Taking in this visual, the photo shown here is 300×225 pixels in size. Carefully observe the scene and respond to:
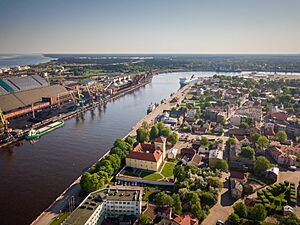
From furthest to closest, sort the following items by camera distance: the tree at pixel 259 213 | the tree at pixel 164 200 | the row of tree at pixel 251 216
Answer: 1. the tree at pixel 164 200
2. the tree at pixel 259 213
3. the row of tree at pixel 251 216

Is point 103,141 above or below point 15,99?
below

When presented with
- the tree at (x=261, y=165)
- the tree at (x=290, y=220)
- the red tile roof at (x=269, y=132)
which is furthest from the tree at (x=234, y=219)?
the red tile roof at (x=269, y=132)

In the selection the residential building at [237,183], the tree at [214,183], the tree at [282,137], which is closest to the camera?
the residential building at [237,183]

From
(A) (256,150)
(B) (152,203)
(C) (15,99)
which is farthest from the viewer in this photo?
(C) (15,99)

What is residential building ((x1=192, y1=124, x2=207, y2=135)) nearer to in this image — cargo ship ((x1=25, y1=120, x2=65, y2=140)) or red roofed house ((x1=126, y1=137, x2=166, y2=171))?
red roofed house ((x1=126, y1=137, x2=166, y2=171))

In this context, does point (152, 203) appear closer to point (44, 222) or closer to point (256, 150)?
point (44, 222)

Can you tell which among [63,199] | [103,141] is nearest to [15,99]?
[103,141]

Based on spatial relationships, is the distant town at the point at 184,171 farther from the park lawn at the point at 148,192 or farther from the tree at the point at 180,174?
the park lawn at the point at 148,192
